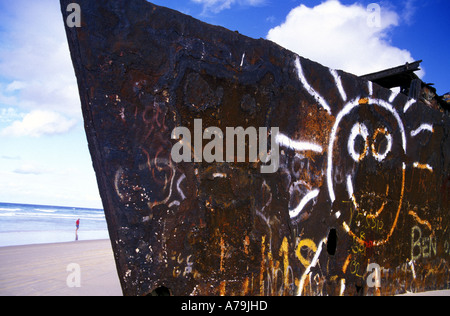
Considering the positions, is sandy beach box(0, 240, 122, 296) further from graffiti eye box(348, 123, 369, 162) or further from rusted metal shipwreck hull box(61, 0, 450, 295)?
graffiti eye box(348, 123, 369, 162)

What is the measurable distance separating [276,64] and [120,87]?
103 centimetres

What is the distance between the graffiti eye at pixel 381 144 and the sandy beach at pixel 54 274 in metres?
4.68

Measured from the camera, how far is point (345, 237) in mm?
2531

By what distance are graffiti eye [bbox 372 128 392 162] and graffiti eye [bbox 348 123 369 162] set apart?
0.41 ft

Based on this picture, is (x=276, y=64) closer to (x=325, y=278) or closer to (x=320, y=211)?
(x=320, y=211)

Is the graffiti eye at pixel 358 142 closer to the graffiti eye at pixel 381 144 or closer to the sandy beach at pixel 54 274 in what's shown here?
the graffiti eye at pixel 381 144

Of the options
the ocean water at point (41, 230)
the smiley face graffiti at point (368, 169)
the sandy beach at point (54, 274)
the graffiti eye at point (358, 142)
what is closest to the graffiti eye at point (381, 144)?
the smiley face graffiti at point (368, 169)

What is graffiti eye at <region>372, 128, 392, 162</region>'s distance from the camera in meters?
2.80

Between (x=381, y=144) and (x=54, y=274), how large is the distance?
708 cm

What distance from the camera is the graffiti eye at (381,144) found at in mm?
2799

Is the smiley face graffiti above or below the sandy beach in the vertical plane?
above

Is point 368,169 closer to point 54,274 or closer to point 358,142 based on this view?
point 358,142

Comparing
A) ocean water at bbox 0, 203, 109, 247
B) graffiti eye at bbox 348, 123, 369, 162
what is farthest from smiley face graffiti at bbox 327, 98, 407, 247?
ocean water at bbox 0, 203, 109, 247

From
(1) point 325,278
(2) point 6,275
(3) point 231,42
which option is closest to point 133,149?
(3) point 231,42
